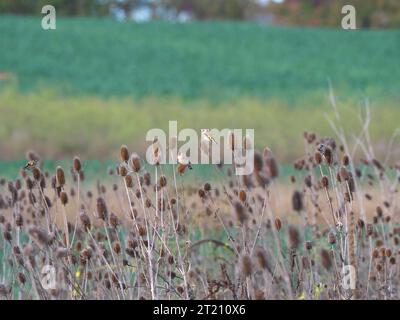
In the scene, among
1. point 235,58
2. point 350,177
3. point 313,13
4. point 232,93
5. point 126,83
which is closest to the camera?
point 350,177

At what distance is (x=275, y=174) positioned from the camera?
2.05 meters

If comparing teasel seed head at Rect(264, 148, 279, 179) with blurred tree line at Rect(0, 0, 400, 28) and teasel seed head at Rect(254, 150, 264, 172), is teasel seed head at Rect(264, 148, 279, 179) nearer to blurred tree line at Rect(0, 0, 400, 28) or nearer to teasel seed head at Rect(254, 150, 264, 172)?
teasel seed head at Rect(254, 150, 264, 172)

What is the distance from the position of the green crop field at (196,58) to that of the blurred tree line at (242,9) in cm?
911

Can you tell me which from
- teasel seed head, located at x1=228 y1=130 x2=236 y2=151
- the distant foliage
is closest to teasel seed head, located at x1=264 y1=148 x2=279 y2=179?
teasel seed head, located at x1=228 y1=130 x2=236 y2=151

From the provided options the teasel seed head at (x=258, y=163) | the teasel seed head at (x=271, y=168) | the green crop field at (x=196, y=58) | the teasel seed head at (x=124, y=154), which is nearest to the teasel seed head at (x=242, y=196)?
the teasel seed head at (x=124, y=154)

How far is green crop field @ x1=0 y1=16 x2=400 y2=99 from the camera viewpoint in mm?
20953

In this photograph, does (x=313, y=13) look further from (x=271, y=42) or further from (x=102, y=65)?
(x=102, y=65)

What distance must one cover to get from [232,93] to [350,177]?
56.0ft

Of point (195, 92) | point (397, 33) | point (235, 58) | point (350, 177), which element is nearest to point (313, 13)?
point (397, 33)

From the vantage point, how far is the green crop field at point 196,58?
21.0m

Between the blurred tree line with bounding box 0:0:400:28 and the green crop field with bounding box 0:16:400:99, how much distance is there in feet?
29.9

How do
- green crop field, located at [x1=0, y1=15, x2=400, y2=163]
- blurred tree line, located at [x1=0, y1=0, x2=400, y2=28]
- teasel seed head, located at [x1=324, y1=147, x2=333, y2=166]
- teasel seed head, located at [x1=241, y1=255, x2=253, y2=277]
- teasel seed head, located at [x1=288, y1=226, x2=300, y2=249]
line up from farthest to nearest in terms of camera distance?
1. blurred tree line, located at [x1=0, y1=0, x2=400, y2=28]
2. green crop field, located at [x1=0, y1=15, x2=400, y2=163]
3. teasel seed head, located at [x1=324, y1=147, x2=333, y2=166]
4. teasel seed head, located at [x1=241, y1=255, x2=253, y2=277]
5. teasel seed head, located at [x1=288, y1=226, x2=300, y2=249]
